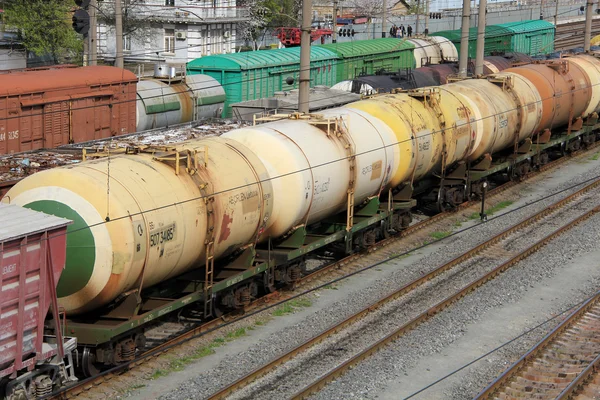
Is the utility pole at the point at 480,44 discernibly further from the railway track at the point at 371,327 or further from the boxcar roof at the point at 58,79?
the boxcar roof at the point at 58,79

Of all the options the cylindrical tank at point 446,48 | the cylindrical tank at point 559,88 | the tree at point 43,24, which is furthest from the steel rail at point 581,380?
the tree at point 43,24

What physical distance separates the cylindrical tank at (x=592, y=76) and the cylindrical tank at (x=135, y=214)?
2404 centimetres

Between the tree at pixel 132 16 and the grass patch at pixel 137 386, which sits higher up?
the tree at pixel 132 16

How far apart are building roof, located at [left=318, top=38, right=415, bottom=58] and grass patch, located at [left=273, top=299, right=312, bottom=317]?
26.5 metres

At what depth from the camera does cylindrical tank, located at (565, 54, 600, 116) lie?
120 ft

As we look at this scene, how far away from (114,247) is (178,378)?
116 inches

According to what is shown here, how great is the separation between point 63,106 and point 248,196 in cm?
1398

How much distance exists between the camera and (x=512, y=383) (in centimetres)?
1527

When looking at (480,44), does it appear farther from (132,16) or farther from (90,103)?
Result: (132,16)

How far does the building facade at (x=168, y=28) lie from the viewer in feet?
210

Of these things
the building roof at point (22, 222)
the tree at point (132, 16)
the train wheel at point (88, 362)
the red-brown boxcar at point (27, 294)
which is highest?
the tree at point (132, 16)

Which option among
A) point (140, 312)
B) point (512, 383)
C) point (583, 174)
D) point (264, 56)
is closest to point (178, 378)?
point (140, 312)

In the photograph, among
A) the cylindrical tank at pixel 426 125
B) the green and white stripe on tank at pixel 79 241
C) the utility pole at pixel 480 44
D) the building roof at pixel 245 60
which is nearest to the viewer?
the green and white stripe on tank at pixel 79 241

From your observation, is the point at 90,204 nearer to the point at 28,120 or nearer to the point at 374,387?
the point at 374,387
